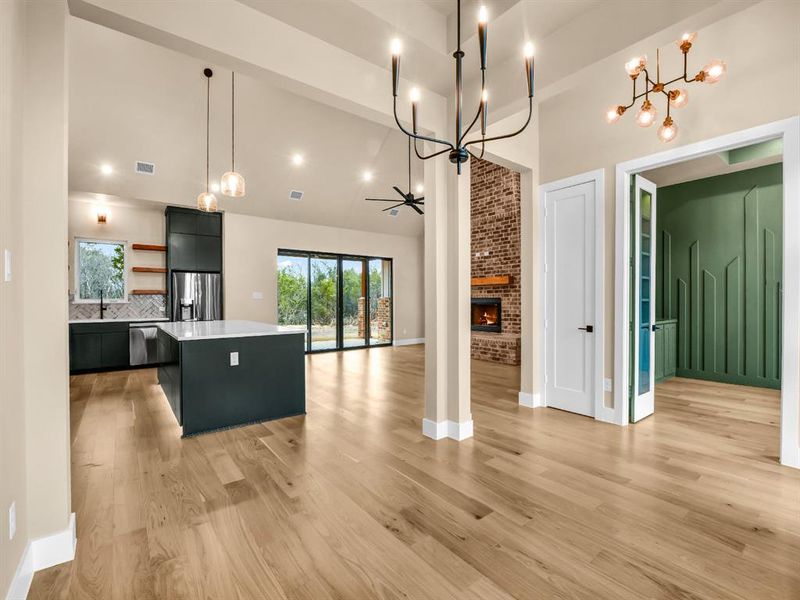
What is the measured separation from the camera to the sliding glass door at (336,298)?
809cm

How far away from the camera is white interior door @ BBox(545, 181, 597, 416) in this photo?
3799 mm

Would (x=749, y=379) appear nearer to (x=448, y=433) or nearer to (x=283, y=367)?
(x=448, y=433)

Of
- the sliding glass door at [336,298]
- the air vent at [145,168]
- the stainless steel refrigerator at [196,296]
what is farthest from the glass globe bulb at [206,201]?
the sliding glass door at [336,298]

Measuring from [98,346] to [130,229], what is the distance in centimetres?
207

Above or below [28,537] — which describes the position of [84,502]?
below

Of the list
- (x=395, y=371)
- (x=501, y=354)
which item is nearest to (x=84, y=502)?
(x=395, y=371)

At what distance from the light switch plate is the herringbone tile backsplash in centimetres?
604

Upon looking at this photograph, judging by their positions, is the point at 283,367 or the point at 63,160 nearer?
the point at 63,160

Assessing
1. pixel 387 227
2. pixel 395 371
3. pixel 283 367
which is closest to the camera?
pixel 283 367

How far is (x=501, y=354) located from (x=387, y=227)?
4152mm

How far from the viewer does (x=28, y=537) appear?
1633 mm

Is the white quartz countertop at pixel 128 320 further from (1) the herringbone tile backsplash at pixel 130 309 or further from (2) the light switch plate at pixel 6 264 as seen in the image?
(2) the light switch plate at pixel 6 264

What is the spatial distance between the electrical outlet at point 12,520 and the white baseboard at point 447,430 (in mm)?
2479

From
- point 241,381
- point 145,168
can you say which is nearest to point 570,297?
point 241,381
